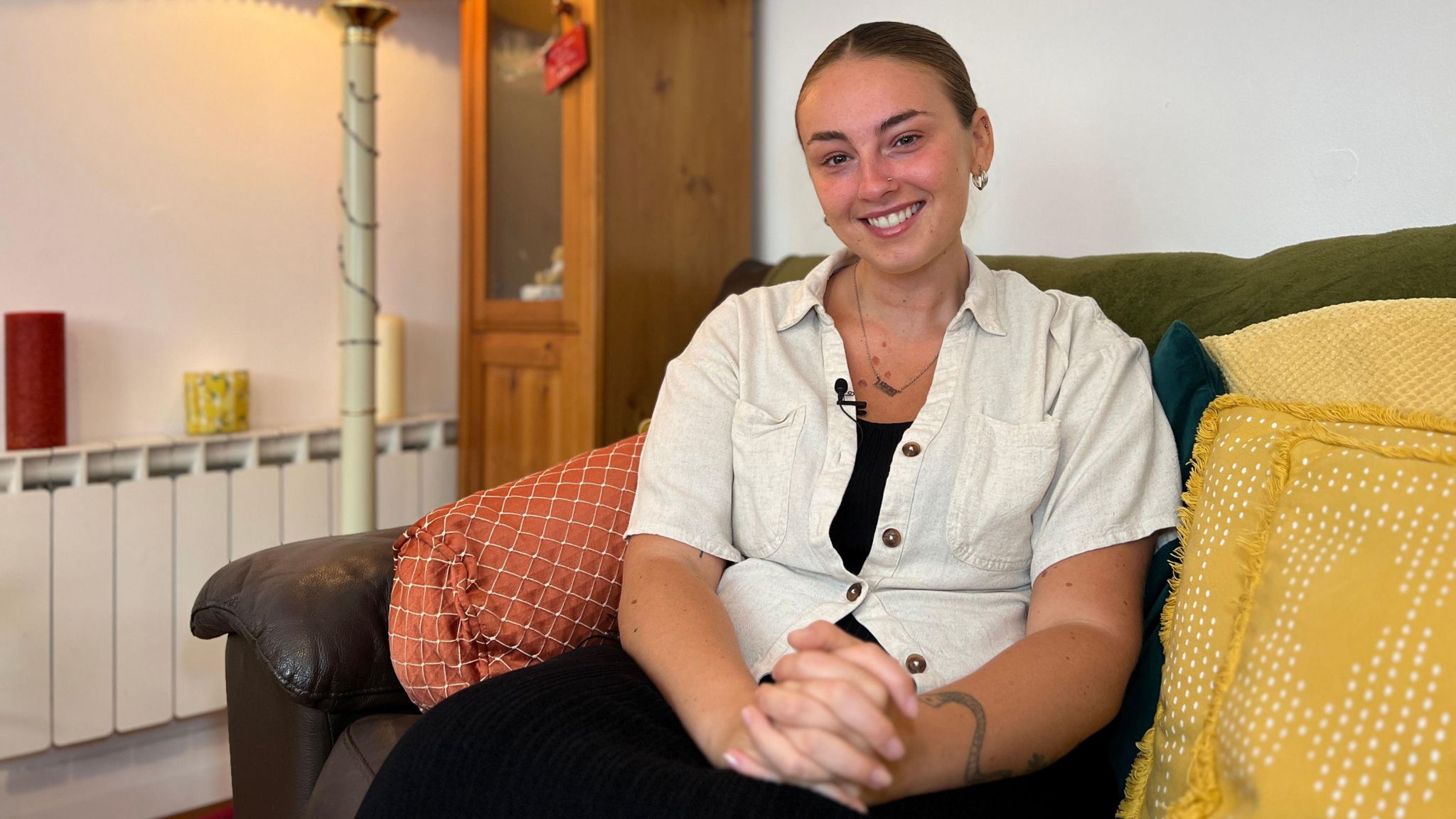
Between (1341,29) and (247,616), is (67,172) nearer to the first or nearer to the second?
(247,616)

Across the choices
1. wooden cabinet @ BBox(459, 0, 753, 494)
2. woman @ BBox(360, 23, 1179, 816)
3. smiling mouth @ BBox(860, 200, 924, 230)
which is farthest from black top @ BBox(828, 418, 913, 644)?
wooden cabinet @ BBox(459, 0, 753, 494)

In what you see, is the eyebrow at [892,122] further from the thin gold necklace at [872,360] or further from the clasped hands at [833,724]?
the clasped hands at [833,724]

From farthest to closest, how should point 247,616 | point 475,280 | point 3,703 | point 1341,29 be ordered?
1. point 475,280
2. point 3,703
3. point 1341,29
4. point 247,616

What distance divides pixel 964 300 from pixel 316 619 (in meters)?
0.77

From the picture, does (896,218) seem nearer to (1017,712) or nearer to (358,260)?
(1017,712)

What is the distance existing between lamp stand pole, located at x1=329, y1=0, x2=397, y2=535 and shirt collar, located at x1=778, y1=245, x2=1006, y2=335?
3.22 feet

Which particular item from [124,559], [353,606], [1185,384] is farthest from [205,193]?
[1185,384]

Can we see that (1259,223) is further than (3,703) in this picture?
No

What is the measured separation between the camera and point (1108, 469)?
0.99 meters

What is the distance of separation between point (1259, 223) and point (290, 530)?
1.84 meters

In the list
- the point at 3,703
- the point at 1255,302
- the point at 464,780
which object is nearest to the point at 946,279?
the point at 1255,302

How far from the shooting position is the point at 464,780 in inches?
32.2

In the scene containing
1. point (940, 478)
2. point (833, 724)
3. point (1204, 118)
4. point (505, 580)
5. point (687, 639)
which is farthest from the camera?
point (1204, 118)

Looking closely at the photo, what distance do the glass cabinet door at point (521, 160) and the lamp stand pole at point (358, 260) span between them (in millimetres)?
360
